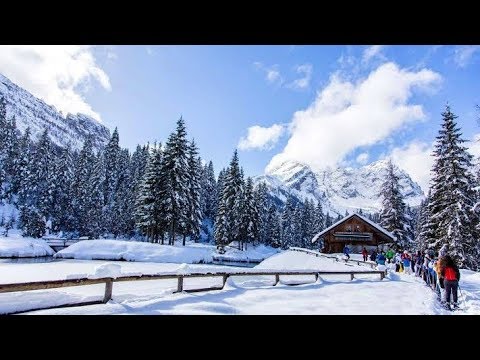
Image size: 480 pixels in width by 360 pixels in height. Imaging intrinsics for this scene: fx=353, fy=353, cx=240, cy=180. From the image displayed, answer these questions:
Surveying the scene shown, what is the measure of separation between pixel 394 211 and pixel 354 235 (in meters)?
7.20

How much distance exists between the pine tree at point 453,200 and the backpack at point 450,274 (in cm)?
2061

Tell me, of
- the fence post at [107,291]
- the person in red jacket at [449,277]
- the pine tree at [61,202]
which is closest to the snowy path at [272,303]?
the fence post at [107,291]

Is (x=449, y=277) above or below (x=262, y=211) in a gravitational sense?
below

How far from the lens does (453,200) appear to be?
3141 centimetres

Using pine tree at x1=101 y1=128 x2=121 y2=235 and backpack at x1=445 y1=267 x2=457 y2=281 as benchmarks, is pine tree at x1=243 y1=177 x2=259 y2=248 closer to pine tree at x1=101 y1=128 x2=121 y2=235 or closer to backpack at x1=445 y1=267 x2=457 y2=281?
pine tree at x1=101 y1=128 x2=121 y2=235

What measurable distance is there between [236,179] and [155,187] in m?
18.5

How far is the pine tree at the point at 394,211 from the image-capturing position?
46.2 m

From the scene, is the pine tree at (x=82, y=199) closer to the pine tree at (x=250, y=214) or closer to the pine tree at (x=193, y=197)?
the pine tree at (x=193, y=197)

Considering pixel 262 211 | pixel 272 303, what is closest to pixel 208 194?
pixel 262 211

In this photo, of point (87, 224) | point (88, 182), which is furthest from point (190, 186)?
point (88, 182)

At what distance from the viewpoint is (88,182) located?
71.1m

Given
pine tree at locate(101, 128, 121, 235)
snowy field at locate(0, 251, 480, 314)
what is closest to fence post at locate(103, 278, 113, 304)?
snowy field at locate(0, 251, 480, 314)

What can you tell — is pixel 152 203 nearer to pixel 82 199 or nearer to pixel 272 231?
pixel 82 199
